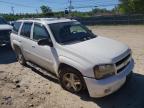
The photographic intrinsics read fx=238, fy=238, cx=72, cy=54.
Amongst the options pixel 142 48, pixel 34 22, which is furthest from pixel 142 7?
pixel 34 22

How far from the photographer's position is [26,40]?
7754 millimetres

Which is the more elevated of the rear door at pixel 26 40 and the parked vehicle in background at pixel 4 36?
the rear door at pixel 26 40

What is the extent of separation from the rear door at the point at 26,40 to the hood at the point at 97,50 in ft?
6.69

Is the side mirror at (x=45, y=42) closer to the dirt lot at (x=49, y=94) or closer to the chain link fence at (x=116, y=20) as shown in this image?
the dirt lot at (x=49, y=94)

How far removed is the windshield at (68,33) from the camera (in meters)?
6.36

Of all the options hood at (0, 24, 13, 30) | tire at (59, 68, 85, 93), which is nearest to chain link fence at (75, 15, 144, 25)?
hood at (0, 24, 13, 30)

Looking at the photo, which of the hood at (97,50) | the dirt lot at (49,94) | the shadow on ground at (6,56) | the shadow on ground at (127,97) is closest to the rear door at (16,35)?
the dirt lot at (49,94)

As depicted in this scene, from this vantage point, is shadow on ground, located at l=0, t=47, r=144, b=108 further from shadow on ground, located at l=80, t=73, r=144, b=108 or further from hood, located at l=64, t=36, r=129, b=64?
hood, located at l=64, t=36, r=129, b=64

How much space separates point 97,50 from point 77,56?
1.65 feet

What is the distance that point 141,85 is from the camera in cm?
639

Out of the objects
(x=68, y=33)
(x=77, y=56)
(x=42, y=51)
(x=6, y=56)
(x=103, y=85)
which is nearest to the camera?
(x=103, y=85)

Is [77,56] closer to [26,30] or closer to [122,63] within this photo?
[122,63]

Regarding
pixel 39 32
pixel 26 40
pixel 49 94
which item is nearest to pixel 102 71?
pixel 49 94

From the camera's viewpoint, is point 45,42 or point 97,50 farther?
point 45,42
